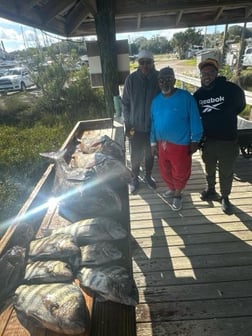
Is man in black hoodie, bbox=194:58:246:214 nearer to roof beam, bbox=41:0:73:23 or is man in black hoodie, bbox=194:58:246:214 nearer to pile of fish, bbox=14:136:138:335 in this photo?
pile of fish, bbox=14:136:138:335

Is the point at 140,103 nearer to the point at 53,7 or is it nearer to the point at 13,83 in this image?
the point at 53,7

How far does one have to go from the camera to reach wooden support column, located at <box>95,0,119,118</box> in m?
4.54

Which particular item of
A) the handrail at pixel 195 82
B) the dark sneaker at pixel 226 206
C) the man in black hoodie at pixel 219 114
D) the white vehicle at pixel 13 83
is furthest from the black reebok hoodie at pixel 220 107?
the white vehicle at pixel 13 83

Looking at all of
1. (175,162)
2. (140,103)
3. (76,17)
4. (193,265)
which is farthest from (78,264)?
(76,17)

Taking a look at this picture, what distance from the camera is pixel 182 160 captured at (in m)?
3.35

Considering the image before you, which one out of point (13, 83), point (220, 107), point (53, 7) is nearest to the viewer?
point (220, 107)

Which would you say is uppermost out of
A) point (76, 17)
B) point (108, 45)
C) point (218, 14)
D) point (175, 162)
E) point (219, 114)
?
point (76, 17)

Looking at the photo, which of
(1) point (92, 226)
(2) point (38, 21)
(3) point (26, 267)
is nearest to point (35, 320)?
(3) point (26, 267)

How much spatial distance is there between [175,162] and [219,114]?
0.70m

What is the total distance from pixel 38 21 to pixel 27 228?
141 inches

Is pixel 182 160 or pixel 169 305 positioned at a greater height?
pixel 182 160

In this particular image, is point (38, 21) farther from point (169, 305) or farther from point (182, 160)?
point (169, 305)

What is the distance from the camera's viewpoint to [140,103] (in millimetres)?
3625

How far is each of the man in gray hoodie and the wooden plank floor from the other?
2.40 ft
